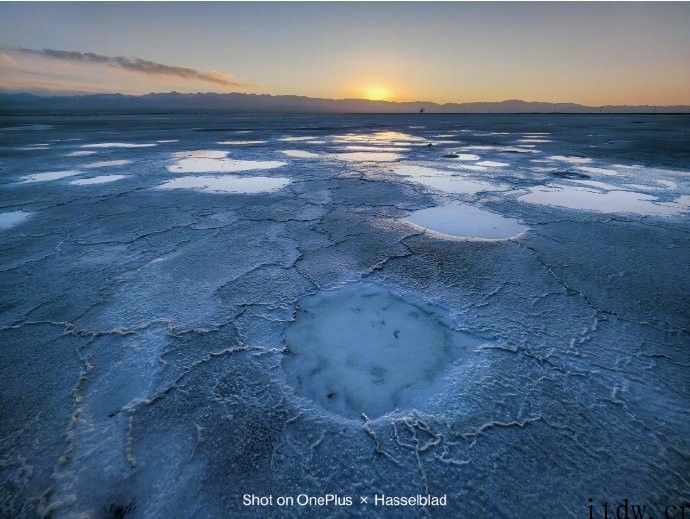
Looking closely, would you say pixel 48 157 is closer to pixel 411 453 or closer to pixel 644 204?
pixel 411 453

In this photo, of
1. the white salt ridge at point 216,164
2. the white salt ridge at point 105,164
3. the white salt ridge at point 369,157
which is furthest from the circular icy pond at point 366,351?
the white salt ridge at point 105,164

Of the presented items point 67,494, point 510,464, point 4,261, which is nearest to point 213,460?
point 67,494

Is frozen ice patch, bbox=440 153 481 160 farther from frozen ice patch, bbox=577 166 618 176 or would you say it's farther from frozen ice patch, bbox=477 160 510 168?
frozen ice patch, bbox=577 166 618 176

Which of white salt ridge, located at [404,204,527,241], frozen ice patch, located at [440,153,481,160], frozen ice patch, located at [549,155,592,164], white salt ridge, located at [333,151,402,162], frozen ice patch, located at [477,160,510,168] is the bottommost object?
white salt ridge, located at [404,204,527,241]

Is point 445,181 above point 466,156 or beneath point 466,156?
beneath

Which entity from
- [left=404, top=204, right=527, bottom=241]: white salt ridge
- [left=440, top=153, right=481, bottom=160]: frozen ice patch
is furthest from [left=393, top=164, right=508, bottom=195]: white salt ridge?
[left=440, top=153, right=481, bottom=160]: frozen ice patch

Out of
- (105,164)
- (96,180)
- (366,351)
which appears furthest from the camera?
(105,164)

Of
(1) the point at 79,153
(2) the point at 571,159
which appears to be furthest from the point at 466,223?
(1) the point at 79,153

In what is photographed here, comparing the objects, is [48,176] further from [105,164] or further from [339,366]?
[339,366]
